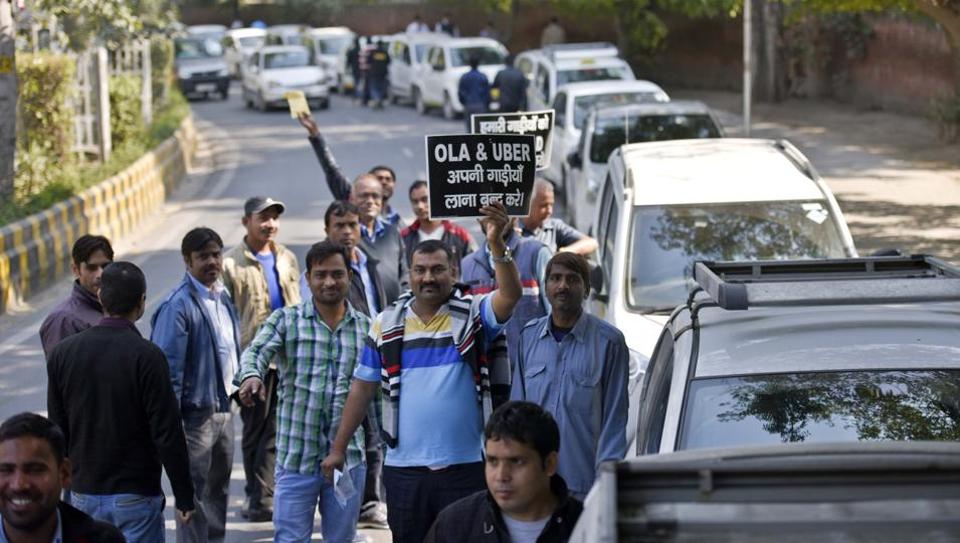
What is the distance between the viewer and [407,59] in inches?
1640

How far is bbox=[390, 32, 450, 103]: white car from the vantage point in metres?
40.9

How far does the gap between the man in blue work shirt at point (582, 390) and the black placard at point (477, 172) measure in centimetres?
148

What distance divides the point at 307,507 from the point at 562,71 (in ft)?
67.8

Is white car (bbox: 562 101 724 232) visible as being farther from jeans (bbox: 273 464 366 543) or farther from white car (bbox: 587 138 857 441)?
jeans (bbox: 273 464 366 543)

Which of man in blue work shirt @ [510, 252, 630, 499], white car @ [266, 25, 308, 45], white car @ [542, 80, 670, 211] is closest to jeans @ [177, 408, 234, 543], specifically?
man in blue work shirt @ [510, 252, 630, 499]

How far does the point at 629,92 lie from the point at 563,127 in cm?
103

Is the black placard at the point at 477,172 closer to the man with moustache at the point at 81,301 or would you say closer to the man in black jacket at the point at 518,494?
the man with moustache at the point at 81,301

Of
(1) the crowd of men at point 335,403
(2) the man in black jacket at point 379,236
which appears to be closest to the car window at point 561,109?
(2) the man in black jacket at point 379,236

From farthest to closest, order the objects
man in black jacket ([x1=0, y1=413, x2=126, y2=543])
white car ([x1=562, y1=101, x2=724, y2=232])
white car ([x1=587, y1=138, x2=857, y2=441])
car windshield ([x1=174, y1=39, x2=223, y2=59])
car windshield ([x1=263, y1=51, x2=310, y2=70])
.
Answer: car windshield ([x1=174, y1=39, x2=223, y2=59]), car windshield ([x1=263, y1=51, x2=310, y2=70]), white car ([x1=562, y1=101, x2=724, y2=232]), white car ([x1=587, y1=138, x2=857, y2=441]), man in black jacket ([x1=0, y1=413, x2=126, y2=543])

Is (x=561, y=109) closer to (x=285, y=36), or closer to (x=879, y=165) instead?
(x=879, y=165)

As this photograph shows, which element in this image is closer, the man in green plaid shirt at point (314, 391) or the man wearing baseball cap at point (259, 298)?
the man in green plaid shirt at point (314, 391)

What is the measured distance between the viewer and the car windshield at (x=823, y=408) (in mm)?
5406

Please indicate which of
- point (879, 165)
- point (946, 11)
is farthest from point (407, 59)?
point (946, 11)

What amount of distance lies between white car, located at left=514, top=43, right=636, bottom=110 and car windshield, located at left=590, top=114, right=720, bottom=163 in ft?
25.7
